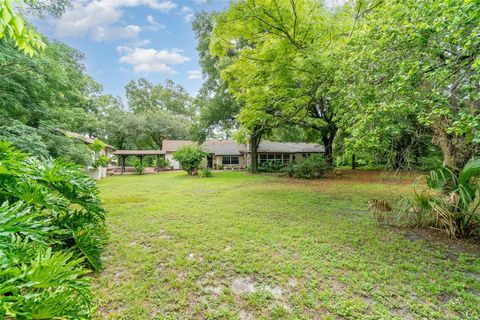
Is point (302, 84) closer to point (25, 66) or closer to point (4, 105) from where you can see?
point (25, 66)

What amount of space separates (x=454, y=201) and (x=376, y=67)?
307cm

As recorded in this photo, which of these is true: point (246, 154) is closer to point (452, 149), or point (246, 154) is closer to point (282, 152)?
point (282, 152)

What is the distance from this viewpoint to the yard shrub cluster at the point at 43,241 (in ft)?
4.34

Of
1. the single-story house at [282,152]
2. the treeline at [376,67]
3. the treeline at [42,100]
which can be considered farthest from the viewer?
the single-story house at [282,152]

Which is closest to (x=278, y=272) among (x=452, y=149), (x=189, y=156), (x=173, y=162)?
(x=452, y=149)

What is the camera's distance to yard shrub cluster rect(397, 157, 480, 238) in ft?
12.4

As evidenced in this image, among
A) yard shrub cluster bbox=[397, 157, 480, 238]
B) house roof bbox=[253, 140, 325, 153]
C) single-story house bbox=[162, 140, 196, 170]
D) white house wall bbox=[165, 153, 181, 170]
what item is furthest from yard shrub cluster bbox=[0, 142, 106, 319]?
white house wall bbox=[165, 153, 181, 170]

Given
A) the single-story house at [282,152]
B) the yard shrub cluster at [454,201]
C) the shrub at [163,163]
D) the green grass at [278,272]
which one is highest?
the single-story house at [282,152]

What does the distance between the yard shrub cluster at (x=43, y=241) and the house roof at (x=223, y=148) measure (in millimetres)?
20537

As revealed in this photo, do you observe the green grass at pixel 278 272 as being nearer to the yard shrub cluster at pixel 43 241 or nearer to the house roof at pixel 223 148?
the yard shrub cluster at pixel 43 241

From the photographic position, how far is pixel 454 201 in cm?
404

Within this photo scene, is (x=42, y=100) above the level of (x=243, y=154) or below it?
above

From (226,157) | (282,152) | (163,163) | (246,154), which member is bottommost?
(163,163)

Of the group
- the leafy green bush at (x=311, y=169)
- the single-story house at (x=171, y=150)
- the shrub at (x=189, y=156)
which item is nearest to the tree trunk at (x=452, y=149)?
the leafy green bush at (x=311, y=169)
